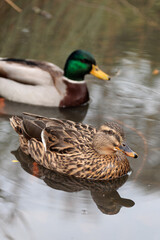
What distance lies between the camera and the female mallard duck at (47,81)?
23.4 feet

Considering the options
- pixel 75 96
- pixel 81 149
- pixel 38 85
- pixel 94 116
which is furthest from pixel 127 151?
pixel 38 85

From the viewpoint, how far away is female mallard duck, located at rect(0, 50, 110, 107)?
23.4 feet

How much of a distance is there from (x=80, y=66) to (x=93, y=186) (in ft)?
9.12

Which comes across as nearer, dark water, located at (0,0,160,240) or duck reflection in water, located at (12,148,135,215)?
dark water, located at (0,0,160,240)

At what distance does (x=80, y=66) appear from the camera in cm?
729

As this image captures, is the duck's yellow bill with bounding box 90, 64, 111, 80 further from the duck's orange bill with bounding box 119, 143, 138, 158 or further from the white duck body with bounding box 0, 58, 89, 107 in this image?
the duck's orange bill with bounding box 119, 143, 138, 158

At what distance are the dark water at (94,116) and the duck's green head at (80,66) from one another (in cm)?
37

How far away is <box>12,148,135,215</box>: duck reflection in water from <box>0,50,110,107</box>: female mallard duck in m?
1.95

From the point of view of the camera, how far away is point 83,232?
412 centimetres

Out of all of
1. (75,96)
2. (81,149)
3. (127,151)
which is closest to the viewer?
(127,151)

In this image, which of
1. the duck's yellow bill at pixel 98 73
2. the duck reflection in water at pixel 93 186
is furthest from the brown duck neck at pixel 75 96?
the duck reflection in water at pixel 93 186

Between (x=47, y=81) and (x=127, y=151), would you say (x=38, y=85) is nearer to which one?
(x=47, y=81)

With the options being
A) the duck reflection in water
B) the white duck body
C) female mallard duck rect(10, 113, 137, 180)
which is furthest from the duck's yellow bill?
the duck reflection in water

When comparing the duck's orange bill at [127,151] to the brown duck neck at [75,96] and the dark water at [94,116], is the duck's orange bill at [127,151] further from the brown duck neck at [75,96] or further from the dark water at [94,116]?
the brown duck neck at [75,96]
